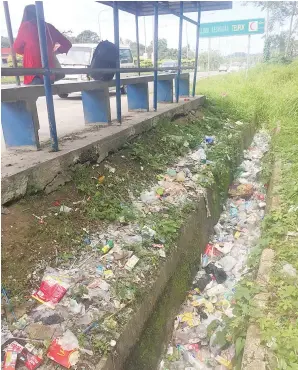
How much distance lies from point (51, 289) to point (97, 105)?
8.24 ft

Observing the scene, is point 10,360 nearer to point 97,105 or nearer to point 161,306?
point 161,306

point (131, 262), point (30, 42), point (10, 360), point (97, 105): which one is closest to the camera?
point (10, 360)

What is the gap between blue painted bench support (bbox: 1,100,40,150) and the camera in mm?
2793

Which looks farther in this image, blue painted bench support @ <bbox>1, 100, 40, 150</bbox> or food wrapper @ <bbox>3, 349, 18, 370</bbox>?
blue painted bench support @ <bbox>1, 100, 40, 150</bbox>

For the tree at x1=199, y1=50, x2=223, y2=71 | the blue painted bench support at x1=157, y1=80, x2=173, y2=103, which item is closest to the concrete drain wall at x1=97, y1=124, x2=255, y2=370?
the blue painted bench support at x1=157, y1=80, x2=173, y2=103

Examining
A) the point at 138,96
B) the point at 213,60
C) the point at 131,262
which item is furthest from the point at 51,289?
the point at 213,60

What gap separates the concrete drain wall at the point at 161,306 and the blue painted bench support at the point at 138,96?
2119 millimetres

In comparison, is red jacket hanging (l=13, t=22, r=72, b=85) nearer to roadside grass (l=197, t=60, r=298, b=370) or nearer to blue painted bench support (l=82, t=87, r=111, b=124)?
blue painted bench support (l=82, t=87, r=111, b=124)

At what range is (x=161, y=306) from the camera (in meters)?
2.51

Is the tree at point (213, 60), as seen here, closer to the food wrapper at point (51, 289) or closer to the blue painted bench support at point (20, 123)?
the blue painted bench support at point (20, 123)

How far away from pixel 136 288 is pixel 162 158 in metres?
2.22

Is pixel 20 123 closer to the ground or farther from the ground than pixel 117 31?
closer to the ground

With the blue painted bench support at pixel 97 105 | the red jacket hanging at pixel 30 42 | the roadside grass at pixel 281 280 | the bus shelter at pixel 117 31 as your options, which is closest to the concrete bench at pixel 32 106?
the blue painted bench support at pixel 97 105

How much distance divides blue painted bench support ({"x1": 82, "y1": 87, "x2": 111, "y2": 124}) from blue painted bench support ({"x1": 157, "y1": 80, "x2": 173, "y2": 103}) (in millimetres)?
2509
